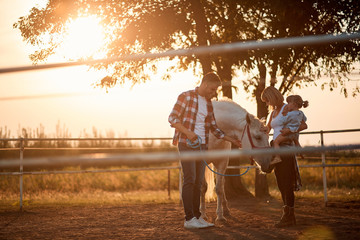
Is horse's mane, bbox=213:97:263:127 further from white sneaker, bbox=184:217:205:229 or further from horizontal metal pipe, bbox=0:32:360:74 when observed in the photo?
horizontal metal pipe, bbox=0:32:360:74

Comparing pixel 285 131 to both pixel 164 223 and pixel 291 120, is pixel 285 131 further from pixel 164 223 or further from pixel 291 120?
pixel 164 223

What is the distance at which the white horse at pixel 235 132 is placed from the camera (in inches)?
168

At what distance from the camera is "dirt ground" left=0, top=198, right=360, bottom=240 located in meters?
3.84

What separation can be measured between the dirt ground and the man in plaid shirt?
0.32 meters

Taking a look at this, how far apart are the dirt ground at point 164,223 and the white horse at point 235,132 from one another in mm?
397

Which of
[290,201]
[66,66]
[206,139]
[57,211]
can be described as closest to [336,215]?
[290,201]

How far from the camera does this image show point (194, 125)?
3.96 metres

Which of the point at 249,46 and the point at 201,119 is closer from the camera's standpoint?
the point at 249,46

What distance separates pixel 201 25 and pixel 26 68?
22.0ft

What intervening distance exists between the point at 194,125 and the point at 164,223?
57.1 inches

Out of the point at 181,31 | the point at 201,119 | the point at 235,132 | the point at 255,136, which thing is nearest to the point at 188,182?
the point at 201,119

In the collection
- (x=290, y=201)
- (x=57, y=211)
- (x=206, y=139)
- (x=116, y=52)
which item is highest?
(x=116, y=52)

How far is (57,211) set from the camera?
6223mm

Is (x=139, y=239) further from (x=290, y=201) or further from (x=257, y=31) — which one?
(x=257, y=31)
